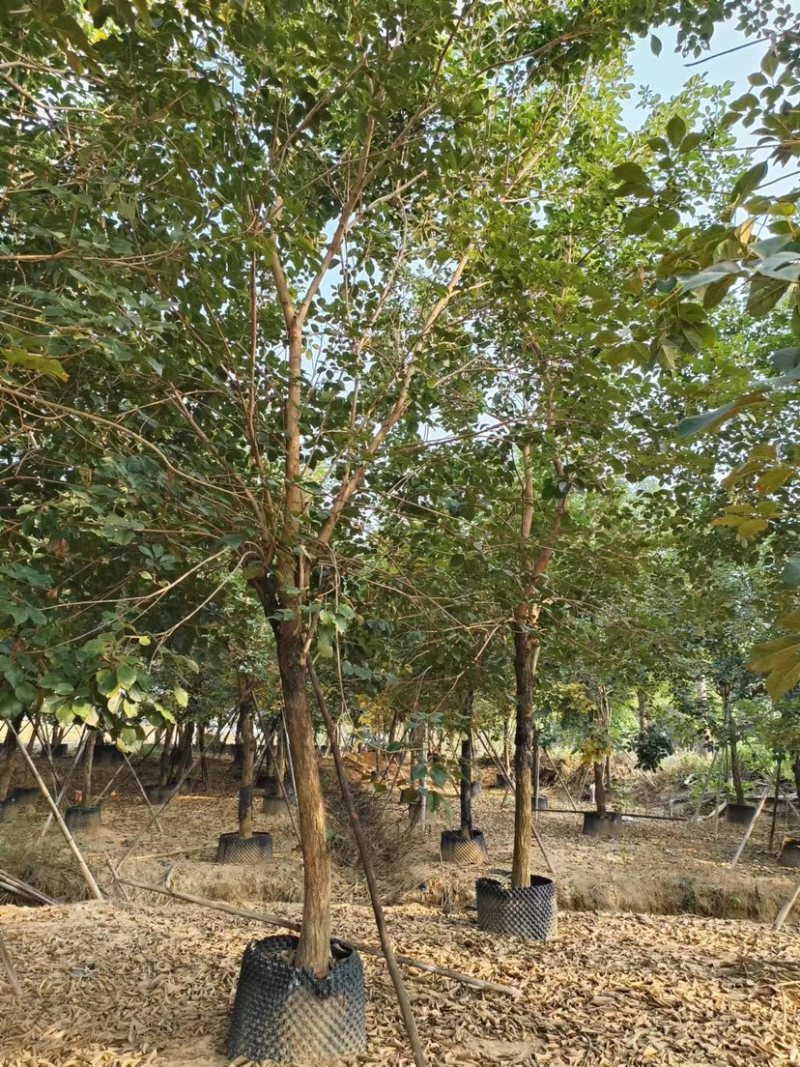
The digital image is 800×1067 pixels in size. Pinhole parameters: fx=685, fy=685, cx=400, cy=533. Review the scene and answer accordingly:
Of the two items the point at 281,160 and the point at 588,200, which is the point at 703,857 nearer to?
the point at 588,200

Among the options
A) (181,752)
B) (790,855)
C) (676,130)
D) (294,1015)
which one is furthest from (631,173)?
(181,752)

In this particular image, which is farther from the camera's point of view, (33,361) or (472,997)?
(472,997)

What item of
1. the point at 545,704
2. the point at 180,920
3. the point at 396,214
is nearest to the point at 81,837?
the point at 180,920

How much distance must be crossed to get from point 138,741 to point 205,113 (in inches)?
80.1

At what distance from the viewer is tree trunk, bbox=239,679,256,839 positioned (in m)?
7.41

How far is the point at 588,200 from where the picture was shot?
3.79m

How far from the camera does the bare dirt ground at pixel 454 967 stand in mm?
2822

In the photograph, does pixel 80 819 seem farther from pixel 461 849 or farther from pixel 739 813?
pixel 739 813

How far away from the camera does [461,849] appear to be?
709cm

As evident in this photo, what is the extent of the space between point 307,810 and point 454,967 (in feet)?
5.29

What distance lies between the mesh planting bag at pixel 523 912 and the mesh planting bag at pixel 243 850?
355 cm

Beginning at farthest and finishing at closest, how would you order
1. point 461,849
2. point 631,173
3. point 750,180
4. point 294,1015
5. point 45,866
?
point 461,849 → point 45,866 → point 294,1015 → point 631,173 → point 750,180

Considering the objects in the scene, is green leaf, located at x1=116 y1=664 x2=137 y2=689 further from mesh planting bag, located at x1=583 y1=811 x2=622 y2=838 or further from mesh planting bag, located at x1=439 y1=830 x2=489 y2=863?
mesh planting bag, located at x1=583 y1=811 x2=622 y2=838

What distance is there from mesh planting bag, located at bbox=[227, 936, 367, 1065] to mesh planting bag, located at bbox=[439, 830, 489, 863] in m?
4.49
